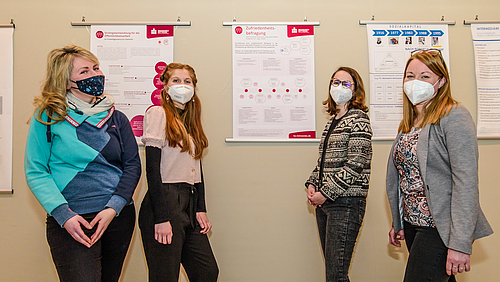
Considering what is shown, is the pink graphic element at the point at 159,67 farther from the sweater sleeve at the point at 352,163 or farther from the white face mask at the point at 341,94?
the sweater sleeve at the point at 352,163

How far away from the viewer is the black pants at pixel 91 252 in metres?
1.44

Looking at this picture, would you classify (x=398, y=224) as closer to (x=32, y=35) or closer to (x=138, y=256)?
(x=138, y=256)

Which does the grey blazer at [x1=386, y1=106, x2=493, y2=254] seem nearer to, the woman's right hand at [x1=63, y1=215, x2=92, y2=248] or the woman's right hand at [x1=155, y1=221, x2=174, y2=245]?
the woman's right hand at [x1=155, y1=221, x2=174, y2=245]

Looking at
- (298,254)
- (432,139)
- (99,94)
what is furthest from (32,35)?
(432,139)

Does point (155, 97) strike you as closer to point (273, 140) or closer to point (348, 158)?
point (273, 140)

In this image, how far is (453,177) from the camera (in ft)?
4.75

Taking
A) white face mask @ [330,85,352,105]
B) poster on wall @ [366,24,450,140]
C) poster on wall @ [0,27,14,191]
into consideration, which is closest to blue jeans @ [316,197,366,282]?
white face mask @ [330,85,352,105]

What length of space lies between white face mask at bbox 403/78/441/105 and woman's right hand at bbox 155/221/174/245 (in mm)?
1428

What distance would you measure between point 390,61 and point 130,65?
6.85 feet

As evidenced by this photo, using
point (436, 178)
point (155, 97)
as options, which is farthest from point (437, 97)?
point (155, 97)

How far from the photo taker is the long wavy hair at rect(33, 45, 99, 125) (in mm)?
1520

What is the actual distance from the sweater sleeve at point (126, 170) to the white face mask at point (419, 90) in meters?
1.46

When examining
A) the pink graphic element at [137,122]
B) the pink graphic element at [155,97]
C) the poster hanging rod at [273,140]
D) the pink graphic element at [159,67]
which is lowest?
the poster hanging rod at [273,140]

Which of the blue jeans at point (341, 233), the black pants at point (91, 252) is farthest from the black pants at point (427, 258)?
the black pants at point (91, 252)
